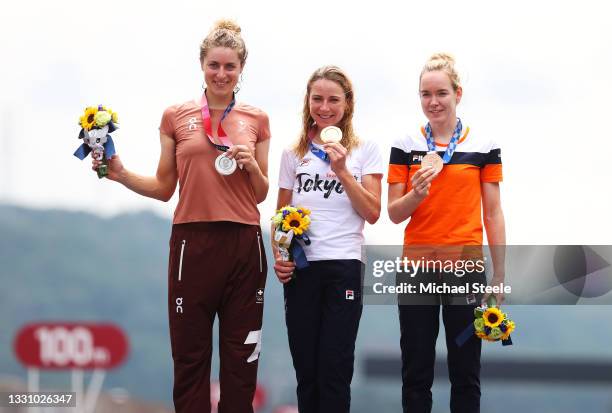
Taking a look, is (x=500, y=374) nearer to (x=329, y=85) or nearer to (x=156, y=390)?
(x=156, y=390)

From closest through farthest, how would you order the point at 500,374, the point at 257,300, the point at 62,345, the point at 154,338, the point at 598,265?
the point at 257,300
the point at 598,265
the point at 62,345
the point at 500,374
the point at 154,338

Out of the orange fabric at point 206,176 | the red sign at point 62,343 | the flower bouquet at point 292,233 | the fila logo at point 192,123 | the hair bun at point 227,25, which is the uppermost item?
the hair bun at point 227,25

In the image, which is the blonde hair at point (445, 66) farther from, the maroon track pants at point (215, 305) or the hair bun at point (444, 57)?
the maroon track pants at point (215, 305)

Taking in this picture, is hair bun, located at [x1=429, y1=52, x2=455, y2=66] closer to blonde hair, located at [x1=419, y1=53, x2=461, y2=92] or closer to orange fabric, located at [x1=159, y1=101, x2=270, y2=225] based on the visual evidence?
blonde hair, located at [x1=419, y1=53, x2=461, y2=92]

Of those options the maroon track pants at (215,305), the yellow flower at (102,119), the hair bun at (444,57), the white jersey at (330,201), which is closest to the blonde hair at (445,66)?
the hair bun at (444,57)

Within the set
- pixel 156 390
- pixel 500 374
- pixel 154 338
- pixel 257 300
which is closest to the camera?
pixel 257 300

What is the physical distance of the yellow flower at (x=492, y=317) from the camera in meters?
6.34

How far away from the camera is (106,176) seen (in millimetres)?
6367

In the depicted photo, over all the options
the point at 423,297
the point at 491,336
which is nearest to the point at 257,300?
the point at 423,297

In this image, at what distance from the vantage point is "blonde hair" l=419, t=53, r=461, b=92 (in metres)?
6.47

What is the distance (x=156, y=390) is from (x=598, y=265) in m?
Answer: 145

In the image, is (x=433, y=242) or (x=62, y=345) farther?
(x=62, y=345)

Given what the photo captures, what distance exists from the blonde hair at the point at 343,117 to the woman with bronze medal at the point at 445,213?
29 cm

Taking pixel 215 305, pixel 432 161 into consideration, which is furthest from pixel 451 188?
pixel 215 305
